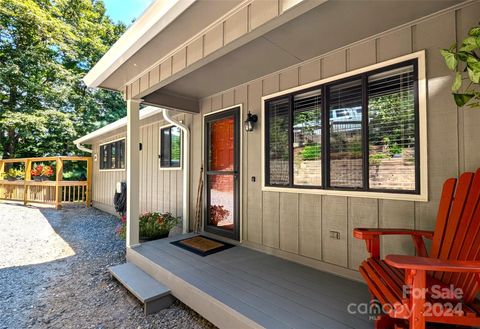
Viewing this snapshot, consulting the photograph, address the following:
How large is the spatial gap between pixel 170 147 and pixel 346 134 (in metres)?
3.74

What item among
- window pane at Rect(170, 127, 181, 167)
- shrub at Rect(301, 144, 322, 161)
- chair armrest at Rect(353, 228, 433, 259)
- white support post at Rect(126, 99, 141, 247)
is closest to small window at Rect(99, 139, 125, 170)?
window pane at Rect(170, 127, 181, 167)

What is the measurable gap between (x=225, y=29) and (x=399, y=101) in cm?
163

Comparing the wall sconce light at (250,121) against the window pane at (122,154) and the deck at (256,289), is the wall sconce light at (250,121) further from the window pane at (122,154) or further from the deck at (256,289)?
the window pane at (122,154)

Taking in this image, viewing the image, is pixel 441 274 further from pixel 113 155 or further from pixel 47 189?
pixel 47 189

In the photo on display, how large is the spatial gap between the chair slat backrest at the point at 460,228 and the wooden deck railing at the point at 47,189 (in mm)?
10048

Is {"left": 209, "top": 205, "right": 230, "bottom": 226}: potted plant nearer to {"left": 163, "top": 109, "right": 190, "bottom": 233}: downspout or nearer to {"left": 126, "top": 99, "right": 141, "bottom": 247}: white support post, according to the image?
{"left": 163, "top": 109, "right": 190, "bottom": 233}: downspout

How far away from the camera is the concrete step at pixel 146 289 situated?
2474mm

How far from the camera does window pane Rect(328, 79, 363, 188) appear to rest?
243 centimetres

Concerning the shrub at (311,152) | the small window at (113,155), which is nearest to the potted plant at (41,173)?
the small window at (113,155)

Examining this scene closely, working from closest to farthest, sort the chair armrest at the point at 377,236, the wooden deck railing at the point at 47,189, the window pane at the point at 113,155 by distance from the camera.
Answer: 1. the chair armrest at the point at 377,236
2. the window pane at the point at 113,155
3. the wooden deck railing at the point at 47,189

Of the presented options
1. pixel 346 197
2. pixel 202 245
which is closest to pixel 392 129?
pixel 346 197

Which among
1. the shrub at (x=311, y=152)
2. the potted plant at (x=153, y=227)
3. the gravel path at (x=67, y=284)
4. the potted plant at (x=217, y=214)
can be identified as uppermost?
the shrub at (x=311, y=152)

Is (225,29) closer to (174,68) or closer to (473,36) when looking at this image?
(174,68)

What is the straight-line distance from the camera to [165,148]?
212 inches
